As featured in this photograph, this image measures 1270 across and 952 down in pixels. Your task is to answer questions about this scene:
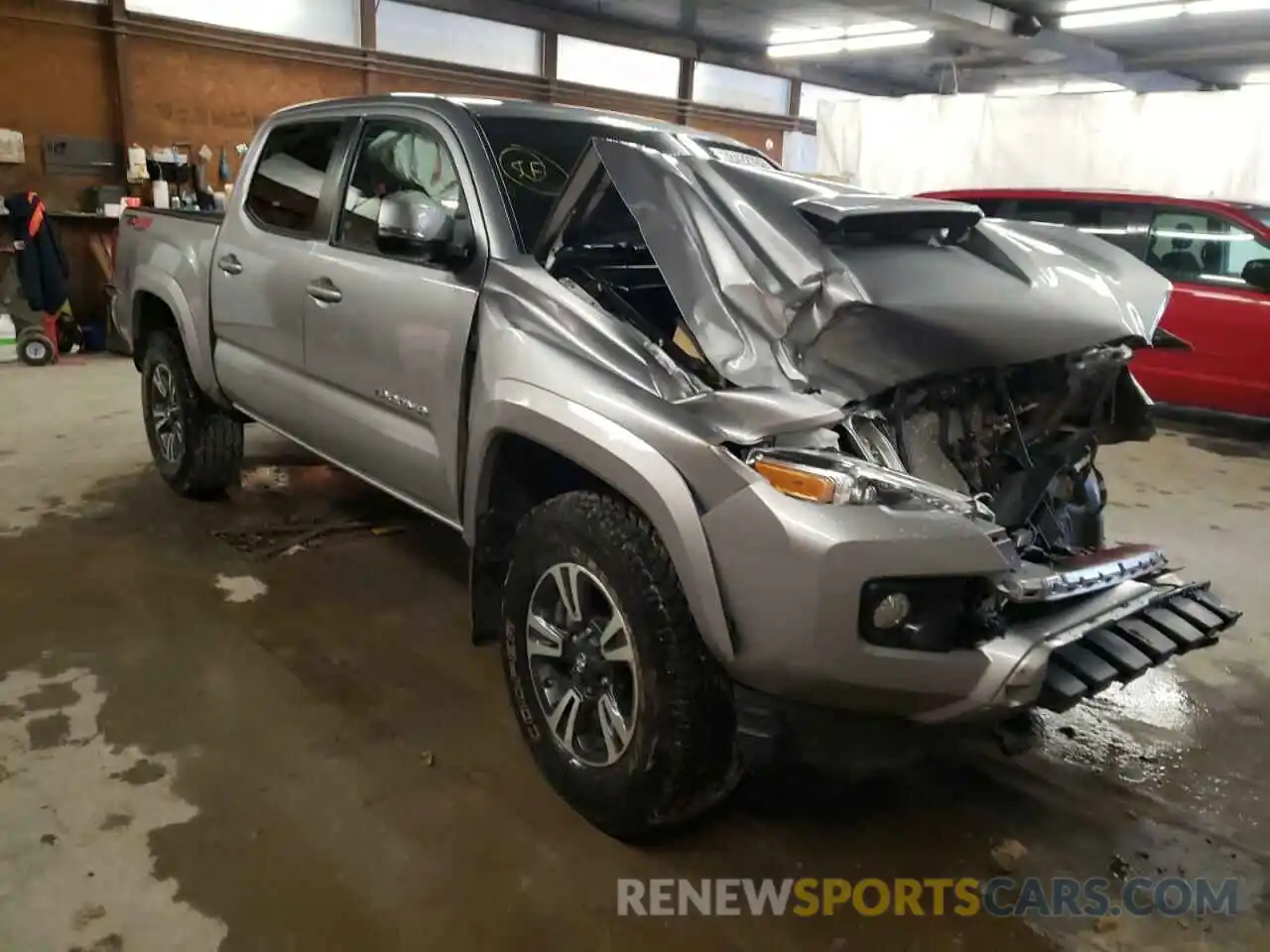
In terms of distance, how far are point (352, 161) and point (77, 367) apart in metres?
6.32

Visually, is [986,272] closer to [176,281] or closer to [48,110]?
[176,281]

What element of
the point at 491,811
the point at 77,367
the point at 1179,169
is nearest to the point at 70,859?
the point at 491,811

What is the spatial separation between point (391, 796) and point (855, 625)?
52.9 inches

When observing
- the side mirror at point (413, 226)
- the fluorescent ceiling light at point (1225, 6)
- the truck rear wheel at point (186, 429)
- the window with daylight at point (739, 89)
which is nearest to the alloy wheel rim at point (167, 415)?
the truck rear wheel at point (186, 429)

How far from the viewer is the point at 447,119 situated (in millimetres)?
3002

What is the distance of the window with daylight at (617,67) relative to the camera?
12422 mm

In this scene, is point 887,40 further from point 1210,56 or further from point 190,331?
point 190,331

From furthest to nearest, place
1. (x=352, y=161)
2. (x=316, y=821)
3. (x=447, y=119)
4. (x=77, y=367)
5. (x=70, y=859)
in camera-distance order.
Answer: (x=77, y=367)
(x=352, y=161)
(x=447, y=119)
(x=316, y=821)
(x=70, y=859)

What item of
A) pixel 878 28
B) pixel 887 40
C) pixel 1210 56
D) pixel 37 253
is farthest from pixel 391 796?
pixel 1210 56

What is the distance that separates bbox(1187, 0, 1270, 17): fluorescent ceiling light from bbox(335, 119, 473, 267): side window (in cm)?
888

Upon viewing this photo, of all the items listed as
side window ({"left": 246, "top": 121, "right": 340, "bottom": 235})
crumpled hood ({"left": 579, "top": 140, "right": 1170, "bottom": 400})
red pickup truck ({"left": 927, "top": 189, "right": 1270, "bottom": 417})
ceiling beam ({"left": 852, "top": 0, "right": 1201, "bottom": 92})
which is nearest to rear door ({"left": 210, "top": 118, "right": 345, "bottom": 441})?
side window ({"left": 246, "top": 121, "right": 340, "bottom": 235})

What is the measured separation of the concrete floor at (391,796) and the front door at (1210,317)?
3398 mm

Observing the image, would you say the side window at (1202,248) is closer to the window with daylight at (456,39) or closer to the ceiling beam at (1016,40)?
the ceiling beam at (1016,40)

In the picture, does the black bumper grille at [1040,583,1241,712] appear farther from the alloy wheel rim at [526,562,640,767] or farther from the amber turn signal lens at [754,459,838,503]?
the alloy wheel rim at [526,562,640,767]
